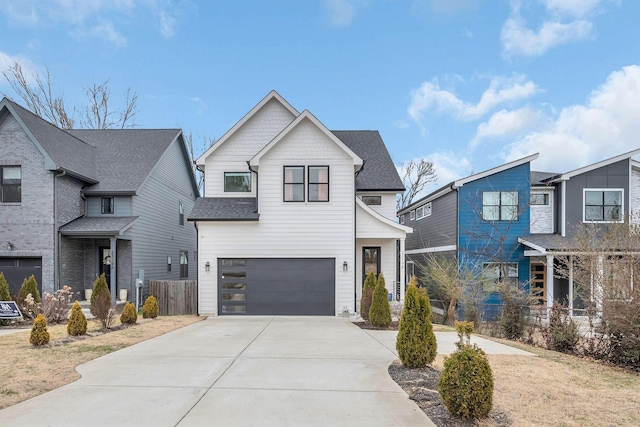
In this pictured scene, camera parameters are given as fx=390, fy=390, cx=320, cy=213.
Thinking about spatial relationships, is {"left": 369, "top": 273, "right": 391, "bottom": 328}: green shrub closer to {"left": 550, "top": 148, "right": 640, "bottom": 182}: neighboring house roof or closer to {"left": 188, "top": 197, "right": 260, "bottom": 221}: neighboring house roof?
{"left": 188, "top": 197, "right": 260, "bottom": 221}: neighboring house roof

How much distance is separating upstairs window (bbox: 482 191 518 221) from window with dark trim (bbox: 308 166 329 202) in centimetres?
824

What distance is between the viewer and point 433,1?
17.1 meters

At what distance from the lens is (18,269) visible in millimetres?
15688

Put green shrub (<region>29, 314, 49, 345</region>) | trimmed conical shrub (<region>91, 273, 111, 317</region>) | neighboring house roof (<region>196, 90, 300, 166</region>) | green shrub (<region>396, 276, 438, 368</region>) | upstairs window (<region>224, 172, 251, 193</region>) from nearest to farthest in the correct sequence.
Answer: green shrub (<region>396, 276, 438, 368</region>) → green shrub (<region>29, 314, 49, 345</region>) → trimmed conical shrub (<region>91, 273, 111, 317</region>) → neighboring house roof (<region>196, 90, 300, 166</region>) → upstairs window (<region>224, 172, 251, 193</region>)

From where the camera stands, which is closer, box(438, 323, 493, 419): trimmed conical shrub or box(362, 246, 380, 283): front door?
box(438, 323, 493, 419): trimmed conical shrub

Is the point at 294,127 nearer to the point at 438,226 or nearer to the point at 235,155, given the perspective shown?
the point at 235,155

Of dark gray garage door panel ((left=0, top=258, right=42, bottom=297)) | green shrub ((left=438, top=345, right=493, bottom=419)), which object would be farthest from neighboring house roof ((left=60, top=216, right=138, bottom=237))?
green shrub ((left=438, top=345, right=493, bottom=419))

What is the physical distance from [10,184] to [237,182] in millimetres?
9130

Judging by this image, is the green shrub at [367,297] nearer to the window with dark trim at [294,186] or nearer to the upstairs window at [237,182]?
the window with dark trim at [294,186]

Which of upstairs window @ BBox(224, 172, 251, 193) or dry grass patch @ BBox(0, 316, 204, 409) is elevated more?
upstairs window @ BBox(224, 172, 251, 193)

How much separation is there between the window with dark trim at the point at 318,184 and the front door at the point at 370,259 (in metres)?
→ 3.69

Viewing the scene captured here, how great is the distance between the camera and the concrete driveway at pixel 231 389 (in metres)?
4.71

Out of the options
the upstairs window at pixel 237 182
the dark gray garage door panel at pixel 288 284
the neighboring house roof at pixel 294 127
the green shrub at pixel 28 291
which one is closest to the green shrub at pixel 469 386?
the dark gray garage door panel at pixel 288 284

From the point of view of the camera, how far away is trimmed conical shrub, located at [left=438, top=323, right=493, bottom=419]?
452 cm
